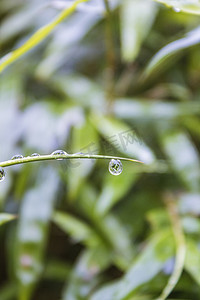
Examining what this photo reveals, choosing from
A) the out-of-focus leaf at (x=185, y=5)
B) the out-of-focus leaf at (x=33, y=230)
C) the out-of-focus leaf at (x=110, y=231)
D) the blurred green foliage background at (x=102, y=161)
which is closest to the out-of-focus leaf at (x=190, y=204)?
the blurred green foliage background at (x=102, y=161)

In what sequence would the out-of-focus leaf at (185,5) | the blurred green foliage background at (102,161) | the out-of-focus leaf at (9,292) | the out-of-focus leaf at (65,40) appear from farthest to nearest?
the out-of-focus leaf at (65,40) → the out-of-focus leaf at (9,292) → the blurred green foliage background at (102,161) → the out-of-focus leaf at (185,5)

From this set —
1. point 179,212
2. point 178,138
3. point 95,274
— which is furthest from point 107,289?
point 178,138

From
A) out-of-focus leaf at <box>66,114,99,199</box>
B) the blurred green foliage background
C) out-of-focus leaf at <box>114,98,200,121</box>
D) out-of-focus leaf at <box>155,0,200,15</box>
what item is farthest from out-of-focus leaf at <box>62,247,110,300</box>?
out-of-focus leaf at <box>155,0,200,15</box>

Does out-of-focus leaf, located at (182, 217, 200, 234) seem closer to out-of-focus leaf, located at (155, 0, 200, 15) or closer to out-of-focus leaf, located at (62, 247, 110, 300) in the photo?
out-of-focus leaf, located at (62, 247, 110, 300)

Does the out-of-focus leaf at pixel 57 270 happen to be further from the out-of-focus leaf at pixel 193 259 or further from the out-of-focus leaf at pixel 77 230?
the out-of-focus leaf at pixel 193 259

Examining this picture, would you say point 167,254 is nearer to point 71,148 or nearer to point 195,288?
point 195,288

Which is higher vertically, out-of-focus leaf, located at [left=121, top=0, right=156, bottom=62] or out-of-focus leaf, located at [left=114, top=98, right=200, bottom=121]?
out-of-focus leaf, located at [left=121, top=0, right=156, bottom=62]

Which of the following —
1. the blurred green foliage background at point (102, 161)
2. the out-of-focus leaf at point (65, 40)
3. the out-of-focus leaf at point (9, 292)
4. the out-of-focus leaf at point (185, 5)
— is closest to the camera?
the out-of-focus leaf at point (185, 5)

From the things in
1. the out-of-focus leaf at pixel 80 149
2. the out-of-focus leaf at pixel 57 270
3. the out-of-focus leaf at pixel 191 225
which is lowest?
the out-of-focus leaf at pixel 191 225
